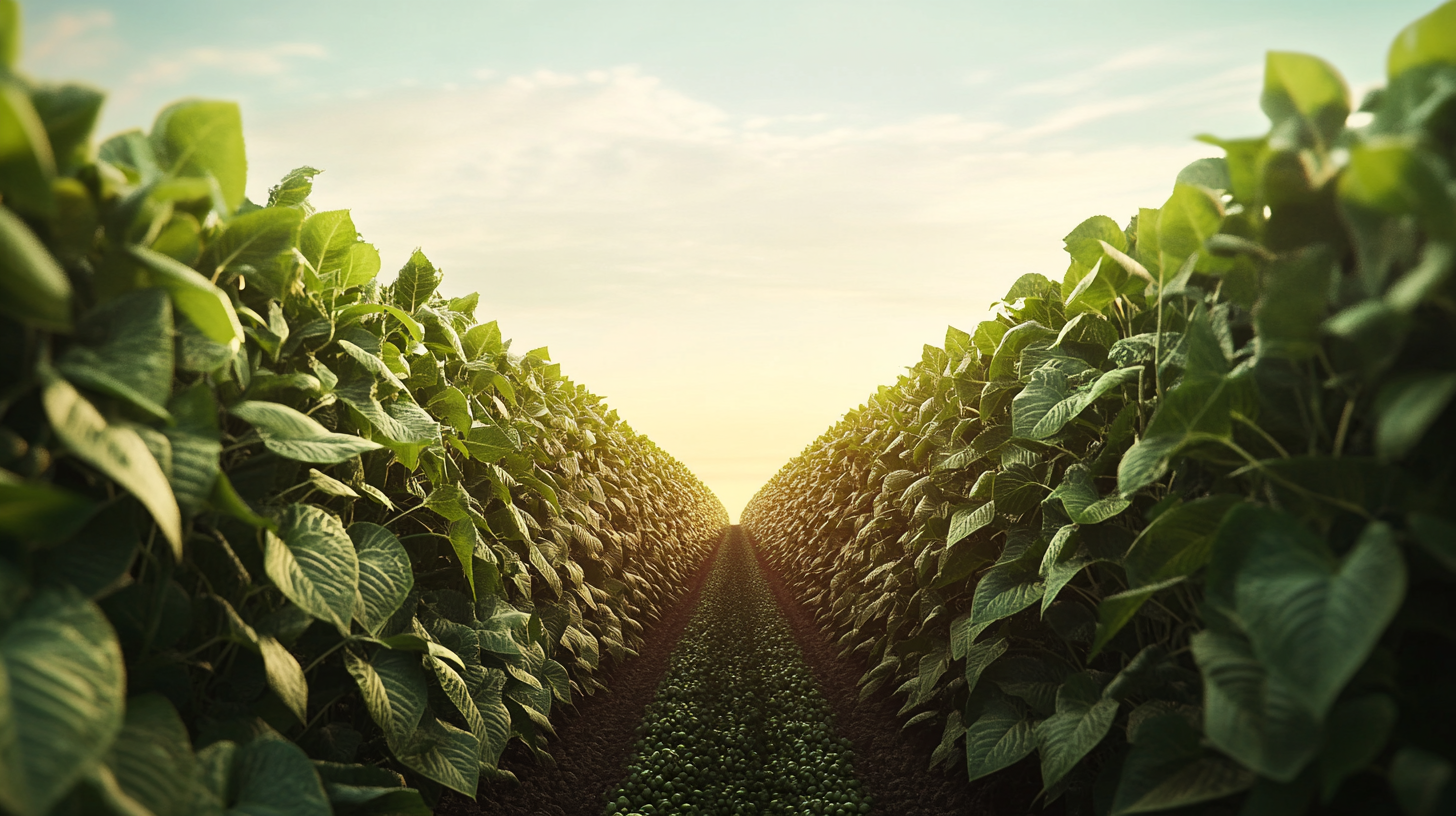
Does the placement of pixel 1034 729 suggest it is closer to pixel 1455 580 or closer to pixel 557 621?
pixel 1455 580

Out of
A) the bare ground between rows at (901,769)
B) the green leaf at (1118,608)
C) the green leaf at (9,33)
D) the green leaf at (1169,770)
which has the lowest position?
the bare ground between rows at (901,769)

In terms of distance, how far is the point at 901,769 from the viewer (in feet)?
12.0

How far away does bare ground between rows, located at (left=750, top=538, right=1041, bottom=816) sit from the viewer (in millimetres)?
2982

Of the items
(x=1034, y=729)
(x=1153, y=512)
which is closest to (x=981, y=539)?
(x=1034, y=729)

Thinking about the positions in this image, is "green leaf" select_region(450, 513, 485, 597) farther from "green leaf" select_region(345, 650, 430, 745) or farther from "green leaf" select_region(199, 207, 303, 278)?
"green leaf" select_region(199, 207, 303, 278)

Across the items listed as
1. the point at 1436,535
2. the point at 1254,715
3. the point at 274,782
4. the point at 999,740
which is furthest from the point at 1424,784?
the point at 274,782

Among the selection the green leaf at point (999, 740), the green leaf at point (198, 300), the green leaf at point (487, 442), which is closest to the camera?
the green leaf at point (198, 300)

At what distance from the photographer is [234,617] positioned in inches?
58.5

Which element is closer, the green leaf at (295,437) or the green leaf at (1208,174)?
the green leaf at (295,437)

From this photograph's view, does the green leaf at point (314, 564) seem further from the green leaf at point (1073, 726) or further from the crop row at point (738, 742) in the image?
the crop row at point (738, 742)

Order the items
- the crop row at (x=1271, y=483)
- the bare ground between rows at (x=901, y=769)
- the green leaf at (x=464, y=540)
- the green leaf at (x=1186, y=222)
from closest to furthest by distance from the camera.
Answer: the crop row at (x=1271, y=483) → the green leaf at (x=1186, y=222) → the green leaf at (x=464, y=540) → the bare ground between rows at (x=901, y=769)

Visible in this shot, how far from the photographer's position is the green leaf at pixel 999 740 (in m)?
2.26

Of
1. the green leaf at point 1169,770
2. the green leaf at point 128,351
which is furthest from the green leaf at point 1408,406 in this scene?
the green leaf at point 128,351

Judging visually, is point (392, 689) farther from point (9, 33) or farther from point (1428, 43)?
point (1428, 43)
